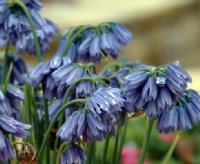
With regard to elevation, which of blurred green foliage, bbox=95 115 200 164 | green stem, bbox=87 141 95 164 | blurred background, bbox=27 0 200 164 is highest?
green stem, bbox=87 141 95 164

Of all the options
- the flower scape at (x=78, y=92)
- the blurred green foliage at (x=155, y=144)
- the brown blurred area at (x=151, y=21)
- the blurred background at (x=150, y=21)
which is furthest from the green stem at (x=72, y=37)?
the brown blurred area at (x=151, y=21)

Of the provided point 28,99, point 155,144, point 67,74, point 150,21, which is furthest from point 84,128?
point 150,21

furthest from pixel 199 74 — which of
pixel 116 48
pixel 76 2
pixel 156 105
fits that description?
pixel 76 2

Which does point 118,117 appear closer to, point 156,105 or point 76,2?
point 156,105

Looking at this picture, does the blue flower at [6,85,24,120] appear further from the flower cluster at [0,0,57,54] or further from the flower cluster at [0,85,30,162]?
the flower cluster at [0,0,57,54]

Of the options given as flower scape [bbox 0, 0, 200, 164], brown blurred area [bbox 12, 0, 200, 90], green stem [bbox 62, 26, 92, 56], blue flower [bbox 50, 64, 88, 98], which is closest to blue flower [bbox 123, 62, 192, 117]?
flower scape [bbox 0, 0, 200, 164]

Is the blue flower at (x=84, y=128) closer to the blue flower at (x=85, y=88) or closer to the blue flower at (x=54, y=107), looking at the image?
the blue flower at (x=85, y=88)

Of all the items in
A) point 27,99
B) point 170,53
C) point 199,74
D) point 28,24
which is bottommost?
point 170,53
